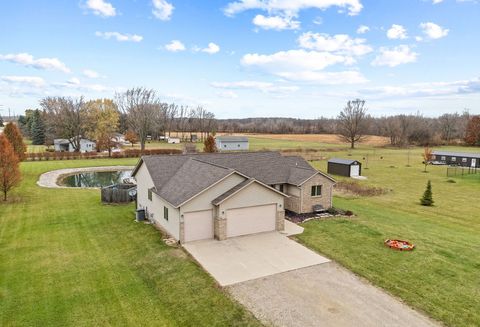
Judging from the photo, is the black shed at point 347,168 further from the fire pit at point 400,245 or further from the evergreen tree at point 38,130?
the evergreen tree at point 38,130

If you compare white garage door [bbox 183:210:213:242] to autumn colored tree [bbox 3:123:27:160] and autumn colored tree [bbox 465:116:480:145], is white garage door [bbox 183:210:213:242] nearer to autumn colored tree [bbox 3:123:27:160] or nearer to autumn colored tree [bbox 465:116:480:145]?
autumn colored tree [bbox 3:123:27:160]

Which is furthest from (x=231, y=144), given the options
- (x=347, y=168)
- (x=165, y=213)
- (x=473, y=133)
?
(x=473, y=133)

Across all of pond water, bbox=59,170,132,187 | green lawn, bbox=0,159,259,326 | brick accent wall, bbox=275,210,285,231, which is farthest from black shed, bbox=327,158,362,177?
green lawn, bbox=0,159,259,326

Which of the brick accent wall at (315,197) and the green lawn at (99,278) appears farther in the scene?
the brick accent wall at (315,197)

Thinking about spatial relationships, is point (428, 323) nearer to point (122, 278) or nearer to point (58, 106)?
point (122, 278)

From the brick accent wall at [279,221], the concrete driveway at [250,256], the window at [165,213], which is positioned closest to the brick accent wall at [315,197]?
the brick accent wall at [279,221]

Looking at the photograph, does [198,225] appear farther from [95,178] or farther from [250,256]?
[95,178]
